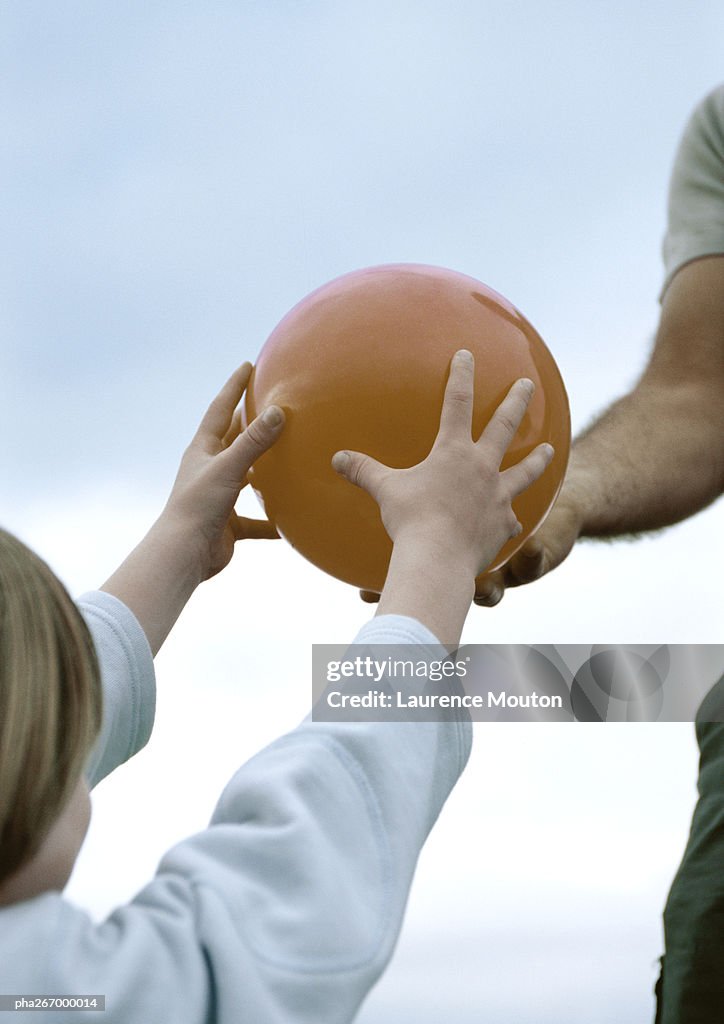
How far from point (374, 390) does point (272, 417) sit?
21 cm

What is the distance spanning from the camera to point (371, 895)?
1578 millimetres

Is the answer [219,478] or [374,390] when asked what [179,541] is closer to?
[219,478]

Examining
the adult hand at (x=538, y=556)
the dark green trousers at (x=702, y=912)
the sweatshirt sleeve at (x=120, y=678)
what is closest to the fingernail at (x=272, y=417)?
the sweatshirt sleeve at (x=120, y=678)

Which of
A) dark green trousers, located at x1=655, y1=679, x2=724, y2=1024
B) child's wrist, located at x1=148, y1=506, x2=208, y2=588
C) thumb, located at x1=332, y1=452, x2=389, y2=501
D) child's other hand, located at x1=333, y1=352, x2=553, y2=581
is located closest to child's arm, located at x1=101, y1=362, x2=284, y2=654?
child's wrist, located at x1=148, y1=506, x2=208, y2=588

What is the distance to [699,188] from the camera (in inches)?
134

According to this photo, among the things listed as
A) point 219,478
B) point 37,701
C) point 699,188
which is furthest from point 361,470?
point 699,188

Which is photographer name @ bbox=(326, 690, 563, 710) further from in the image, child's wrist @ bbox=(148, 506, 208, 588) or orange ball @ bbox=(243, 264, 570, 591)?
child's wrist @ bbox=(148, 506, 208, 588)

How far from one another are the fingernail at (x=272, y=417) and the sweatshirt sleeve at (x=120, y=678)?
0.46 meters

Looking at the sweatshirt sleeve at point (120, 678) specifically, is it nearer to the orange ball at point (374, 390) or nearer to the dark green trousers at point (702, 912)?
the orange ball at point (374, 390)

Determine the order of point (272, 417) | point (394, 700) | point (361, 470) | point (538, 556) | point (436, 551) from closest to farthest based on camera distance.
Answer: point (394, 700) < point (436, 551) < point (361, 470) < point (272, 417) < point (538, 556)

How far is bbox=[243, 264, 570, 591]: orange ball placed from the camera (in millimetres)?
2115

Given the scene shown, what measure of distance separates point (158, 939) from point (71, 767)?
0.25 metres

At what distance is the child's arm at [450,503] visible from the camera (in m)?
1.79

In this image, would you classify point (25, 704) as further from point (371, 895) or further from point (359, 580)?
point (359, 580)
